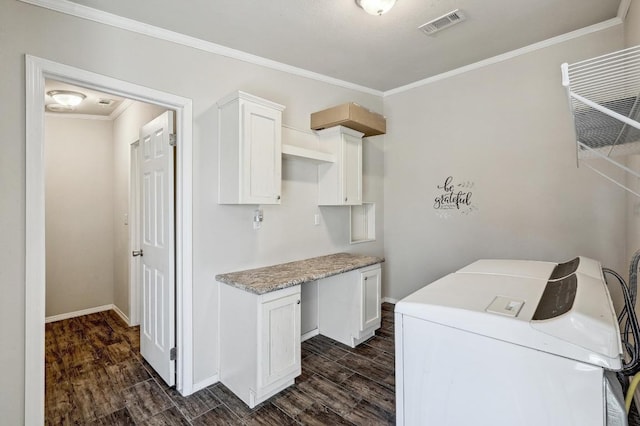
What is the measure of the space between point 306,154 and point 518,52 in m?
2.16

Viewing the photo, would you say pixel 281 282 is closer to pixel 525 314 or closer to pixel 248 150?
pixel 248 150

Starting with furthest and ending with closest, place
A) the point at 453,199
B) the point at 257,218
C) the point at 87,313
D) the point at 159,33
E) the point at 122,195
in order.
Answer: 1. the point at 87,313
2. the point at 122,195
3. the point at 453,199
4. the point at 257,218
5. the point at 159,33

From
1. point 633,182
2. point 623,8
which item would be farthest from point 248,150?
point 623,8

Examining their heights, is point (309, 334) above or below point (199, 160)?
below

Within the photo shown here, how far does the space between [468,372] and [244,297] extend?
1.54m

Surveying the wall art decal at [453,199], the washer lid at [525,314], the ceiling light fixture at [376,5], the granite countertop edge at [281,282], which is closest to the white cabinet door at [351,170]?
the granite countertop edge at [281,282]

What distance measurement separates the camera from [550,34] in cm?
249

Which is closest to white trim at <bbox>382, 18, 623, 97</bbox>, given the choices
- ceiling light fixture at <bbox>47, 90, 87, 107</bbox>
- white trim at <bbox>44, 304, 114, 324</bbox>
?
ceiling light fixture at <bbox>47, 90, 87, 107</bbox>

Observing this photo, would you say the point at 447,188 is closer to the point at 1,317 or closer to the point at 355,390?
the point at 355,390

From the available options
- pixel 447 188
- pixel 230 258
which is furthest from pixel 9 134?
pixel 447 188

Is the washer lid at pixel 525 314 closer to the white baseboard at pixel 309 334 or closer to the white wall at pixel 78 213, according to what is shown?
the white baseboard at pixel 309 334

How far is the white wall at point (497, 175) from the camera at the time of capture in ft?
8.22

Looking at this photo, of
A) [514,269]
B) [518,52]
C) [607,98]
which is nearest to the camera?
[607,98]

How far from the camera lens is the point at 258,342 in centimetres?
203
